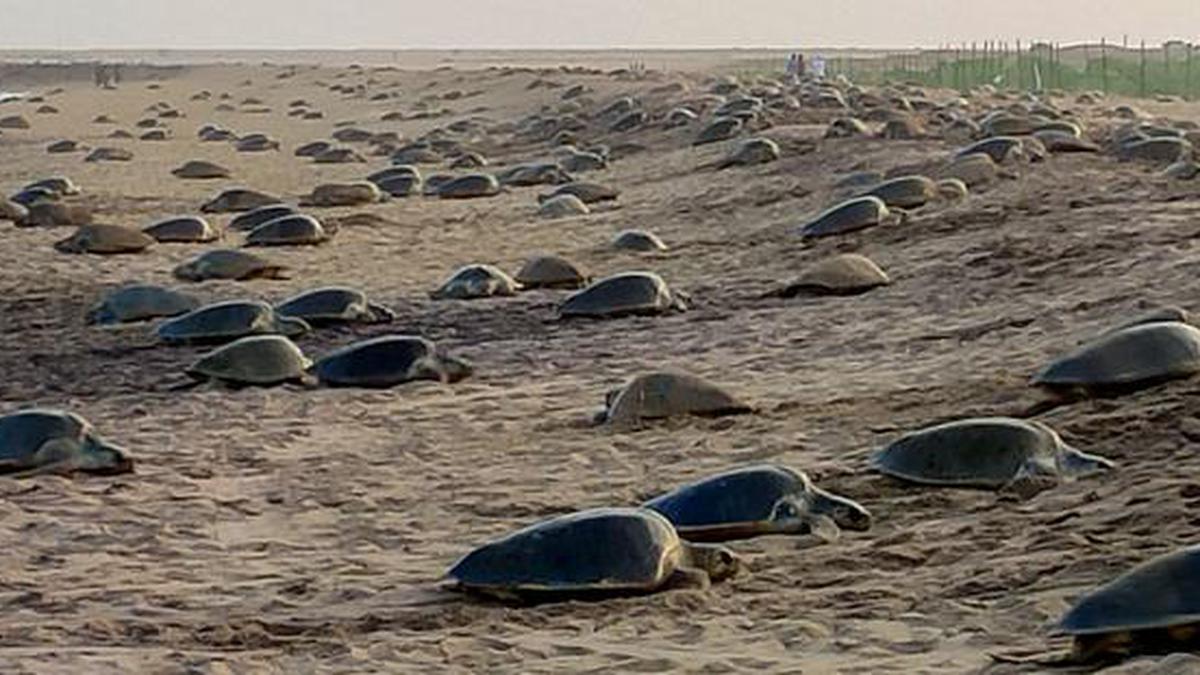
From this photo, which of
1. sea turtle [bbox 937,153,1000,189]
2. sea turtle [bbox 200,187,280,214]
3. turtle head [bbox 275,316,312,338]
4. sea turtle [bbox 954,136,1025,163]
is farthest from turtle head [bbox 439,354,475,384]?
sea turtle [bbox 200,187,280,214]

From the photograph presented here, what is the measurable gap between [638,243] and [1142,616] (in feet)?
35.6

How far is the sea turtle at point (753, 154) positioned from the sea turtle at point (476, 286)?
7142 millimetres

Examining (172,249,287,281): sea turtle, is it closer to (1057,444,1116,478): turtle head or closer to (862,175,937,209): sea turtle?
(862,175,937,209): sea turtle

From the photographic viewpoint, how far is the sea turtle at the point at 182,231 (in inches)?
637

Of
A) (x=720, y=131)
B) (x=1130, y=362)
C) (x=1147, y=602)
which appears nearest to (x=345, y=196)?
(x=720, y=131)

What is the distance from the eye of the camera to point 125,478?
765 cm

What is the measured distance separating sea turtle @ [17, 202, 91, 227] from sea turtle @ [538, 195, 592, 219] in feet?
13.3

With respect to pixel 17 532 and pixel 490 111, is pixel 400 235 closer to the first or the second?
pixel 17 532

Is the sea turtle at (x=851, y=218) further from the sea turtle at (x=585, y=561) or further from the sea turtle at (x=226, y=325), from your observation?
the sea turtle at (x=585, y=561)

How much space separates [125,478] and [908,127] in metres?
13.6

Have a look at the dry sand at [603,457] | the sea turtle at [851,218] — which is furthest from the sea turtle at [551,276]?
Result: the sea turtle at [851,218]

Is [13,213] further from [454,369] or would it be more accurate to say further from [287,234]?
[454,369]

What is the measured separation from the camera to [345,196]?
19734mm

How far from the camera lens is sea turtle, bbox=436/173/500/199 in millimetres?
20250
